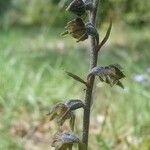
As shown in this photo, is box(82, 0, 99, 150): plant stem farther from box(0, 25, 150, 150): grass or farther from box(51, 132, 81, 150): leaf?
box(0, 25, 150, 150): grass

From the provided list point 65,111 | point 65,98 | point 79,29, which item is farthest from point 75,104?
point 65,98

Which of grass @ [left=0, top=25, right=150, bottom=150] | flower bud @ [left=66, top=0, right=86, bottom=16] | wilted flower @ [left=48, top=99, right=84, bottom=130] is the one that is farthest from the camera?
grass @ [left=0, top=25, right=150, bottom=150]

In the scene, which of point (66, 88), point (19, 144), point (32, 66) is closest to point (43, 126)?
point (19, 144)

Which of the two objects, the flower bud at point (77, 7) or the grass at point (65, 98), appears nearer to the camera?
the flower bud at point (77, 7)

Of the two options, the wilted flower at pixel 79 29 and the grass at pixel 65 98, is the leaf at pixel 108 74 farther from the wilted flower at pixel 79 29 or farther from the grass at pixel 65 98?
the grass at pixel 65 98

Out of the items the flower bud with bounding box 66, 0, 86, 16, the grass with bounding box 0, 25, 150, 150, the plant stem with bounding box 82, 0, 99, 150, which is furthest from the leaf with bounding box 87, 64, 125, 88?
the grass with bounding box 0, 25, 150, 150

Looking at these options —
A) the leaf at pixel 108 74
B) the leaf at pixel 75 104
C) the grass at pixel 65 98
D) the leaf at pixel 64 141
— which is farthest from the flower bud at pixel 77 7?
the grass at pixel 65 98

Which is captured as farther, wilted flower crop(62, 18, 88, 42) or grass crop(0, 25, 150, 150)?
grass crop(0, 25, 150, 150)

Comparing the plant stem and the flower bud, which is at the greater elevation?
the flower bud

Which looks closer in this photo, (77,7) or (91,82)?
(77,7)

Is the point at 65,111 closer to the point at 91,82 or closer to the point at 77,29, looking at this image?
the point at 91,82

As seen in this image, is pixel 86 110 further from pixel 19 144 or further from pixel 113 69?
pixel 19 144
